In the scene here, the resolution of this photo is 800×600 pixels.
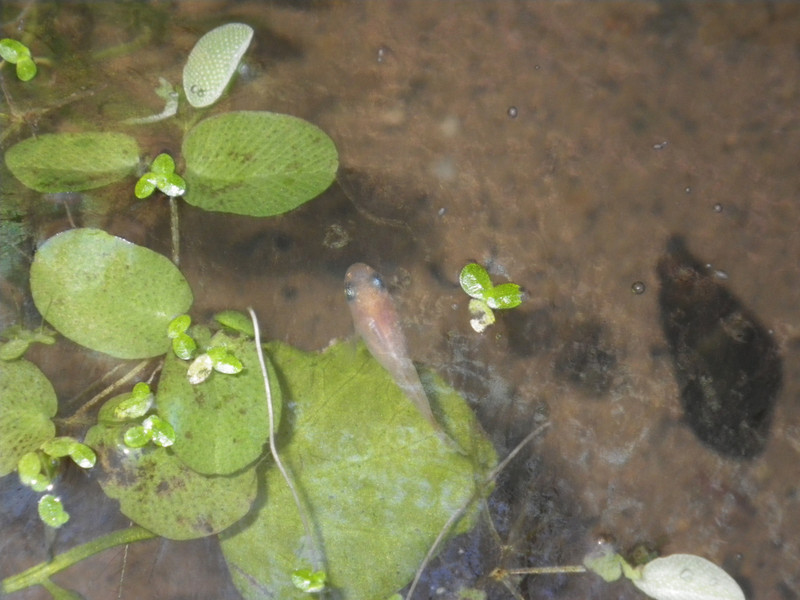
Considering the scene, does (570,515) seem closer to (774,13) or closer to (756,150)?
(756,150)

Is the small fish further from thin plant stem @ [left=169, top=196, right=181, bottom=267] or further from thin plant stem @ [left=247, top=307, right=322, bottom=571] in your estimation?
thin plant stem @ [left=169, top=196, right=181, bottom=267]

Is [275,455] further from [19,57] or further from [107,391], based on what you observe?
→ [19,57]

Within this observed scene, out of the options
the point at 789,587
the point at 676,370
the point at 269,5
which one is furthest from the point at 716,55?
the point at 789,587

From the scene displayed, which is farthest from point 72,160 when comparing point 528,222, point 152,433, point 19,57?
point 528,222

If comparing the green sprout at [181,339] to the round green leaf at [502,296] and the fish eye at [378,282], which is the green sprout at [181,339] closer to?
the fish eye at [378,282]

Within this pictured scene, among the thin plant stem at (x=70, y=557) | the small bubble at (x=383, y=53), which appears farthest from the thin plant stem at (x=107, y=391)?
the small bubble at (x=383, y=53)

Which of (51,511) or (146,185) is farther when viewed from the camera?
(146,185)

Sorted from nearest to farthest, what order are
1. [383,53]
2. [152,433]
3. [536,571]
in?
[152,433] → [536,571] → [383,53]

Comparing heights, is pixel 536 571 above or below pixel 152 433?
below
